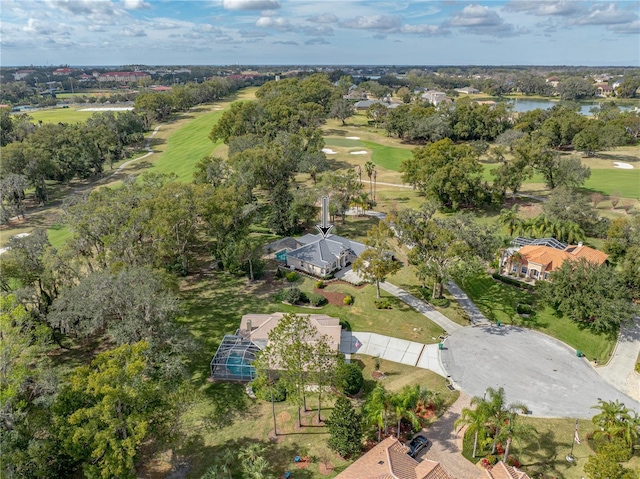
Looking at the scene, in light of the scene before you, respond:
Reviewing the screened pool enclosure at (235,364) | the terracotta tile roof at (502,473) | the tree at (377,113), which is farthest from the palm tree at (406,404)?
the tree at (377,113)

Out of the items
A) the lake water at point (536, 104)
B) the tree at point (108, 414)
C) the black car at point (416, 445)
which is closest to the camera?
the tree at point (108, 414)

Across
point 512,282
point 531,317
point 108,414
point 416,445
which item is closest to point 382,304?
point 531,317

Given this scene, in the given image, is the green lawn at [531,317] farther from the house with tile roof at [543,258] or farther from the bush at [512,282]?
the house with tile roof at [543,258]

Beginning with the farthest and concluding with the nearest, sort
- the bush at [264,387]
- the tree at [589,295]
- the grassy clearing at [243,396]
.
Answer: the tree at [589,295] < the bush at [264,387] < the grassy clearing at [243,396]

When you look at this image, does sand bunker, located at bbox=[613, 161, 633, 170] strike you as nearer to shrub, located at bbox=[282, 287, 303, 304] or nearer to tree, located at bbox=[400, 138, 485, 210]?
tree, located at bbox=[400, 138, 485, 210]

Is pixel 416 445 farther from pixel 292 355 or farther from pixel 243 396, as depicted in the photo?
pixel 243 396

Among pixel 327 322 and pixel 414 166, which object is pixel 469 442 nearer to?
pixel 327 322
